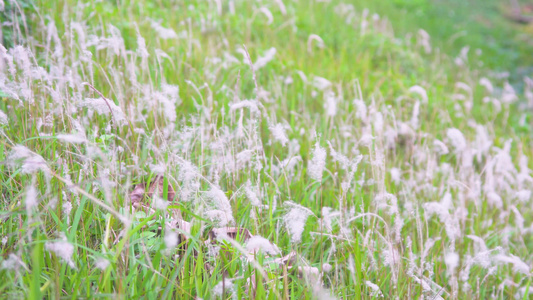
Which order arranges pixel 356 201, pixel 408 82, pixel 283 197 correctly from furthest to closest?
pixel 408 82 < pixel 356 201 < pixel 283 197

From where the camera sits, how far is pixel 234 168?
6.28 feet

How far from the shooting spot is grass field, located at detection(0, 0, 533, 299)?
1.38 meters

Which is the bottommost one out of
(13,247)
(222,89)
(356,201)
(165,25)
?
(356,201)

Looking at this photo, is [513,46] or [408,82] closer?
[408,82]

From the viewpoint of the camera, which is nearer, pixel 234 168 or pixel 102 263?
pixel 102 263

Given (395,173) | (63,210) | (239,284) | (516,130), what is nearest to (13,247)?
(63,210)

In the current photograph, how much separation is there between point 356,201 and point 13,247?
5.48 feet

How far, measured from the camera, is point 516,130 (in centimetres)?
543

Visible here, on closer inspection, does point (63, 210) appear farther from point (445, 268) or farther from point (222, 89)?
point (445, 268)

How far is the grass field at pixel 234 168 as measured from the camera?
138 cm

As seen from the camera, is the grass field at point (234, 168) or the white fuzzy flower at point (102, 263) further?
the grass field at point (234, 168)

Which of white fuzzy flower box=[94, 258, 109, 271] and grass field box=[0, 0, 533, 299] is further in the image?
grass field box=[0, 0, 533, 299]

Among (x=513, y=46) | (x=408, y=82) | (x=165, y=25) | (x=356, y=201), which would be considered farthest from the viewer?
(x=513, y=46)

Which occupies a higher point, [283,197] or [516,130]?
[283,197]
